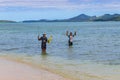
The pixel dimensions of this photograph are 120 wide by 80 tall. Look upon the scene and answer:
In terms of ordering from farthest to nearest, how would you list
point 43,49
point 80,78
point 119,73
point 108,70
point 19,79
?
point 43,49 < point 108,70 < point 119,73 < point 80,78 < point 19,79

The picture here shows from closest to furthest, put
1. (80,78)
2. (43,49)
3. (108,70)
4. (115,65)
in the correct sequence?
(80,78) → (108,70) → (115,65) → (43,49)

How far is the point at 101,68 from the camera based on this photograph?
19531 mm

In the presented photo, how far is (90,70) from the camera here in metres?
18.7

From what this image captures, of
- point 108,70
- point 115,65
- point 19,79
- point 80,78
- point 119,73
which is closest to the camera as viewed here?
point 19,79

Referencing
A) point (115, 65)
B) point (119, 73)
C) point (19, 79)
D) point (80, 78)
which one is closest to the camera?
point (19, 79)

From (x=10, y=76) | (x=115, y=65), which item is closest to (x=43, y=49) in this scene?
(x=115, y=65)

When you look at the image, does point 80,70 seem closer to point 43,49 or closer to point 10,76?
point 10,76

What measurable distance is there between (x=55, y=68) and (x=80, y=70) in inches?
61.6

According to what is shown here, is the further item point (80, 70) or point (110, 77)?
point (80, 70)

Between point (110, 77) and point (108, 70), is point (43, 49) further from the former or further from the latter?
point (110, 77)

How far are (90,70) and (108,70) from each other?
3.15ft

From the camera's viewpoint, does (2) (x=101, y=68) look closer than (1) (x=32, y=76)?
No

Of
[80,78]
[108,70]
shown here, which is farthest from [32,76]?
[108,70]

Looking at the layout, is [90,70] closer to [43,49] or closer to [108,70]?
[108,70]
